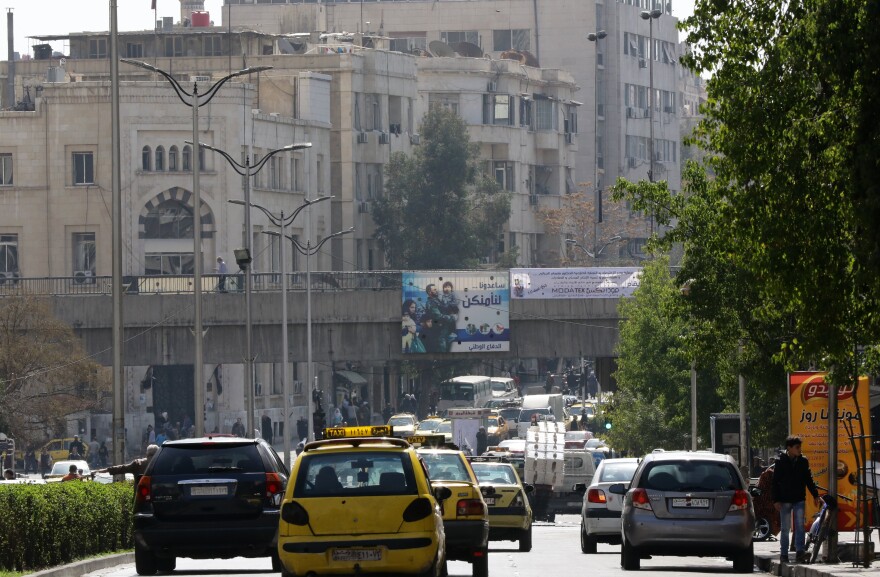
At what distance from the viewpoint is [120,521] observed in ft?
98.3

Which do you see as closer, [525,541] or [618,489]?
[618,489]

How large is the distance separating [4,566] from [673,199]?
50.1ft

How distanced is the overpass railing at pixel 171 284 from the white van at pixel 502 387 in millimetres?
13138

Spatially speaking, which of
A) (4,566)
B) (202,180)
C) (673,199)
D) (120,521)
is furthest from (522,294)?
(4,566)

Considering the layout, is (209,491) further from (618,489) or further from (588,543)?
(588,543)

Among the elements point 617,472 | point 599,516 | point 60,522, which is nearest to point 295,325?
point 617,472

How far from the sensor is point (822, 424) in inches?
1186

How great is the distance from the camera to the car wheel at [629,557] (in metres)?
26.6

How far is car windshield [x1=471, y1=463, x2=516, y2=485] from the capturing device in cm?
3291

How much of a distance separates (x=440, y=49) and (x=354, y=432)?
102 metres

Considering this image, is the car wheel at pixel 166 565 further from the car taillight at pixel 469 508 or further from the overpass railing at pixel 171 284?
the overpass railing at pixel 171 284

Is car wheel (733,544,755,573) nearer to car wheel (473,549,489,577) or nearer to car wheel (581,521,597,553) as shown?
car wheel (473,549,489,577)

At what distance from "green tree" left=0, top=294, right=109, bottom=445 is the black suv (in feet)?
169

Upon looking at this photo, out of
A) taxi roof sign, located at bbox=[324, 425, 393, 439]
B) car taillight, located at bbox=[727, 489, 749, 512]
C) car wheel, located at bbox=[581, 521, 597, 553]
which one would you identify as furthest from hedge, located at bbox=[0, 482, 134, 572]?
car taillight, located at bbox=[727, 489, 749, 512]
